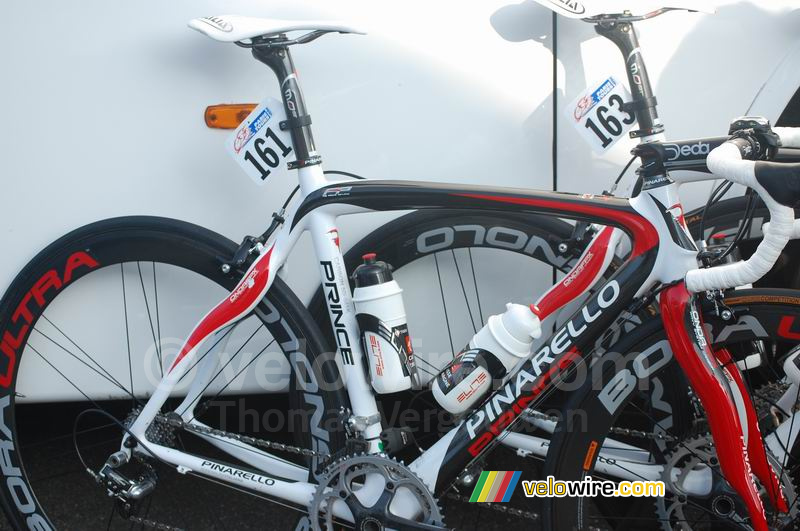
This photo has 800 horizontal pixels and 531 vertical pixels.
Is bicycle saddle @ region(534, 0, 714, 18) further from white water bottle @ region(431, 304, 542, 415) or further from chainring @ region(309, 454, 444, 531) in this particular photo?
chainring @ region(309, 454, 444, 531)

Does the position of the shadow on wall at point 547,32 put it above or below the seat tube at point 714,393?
above

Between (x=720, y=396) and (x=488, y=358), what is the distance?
52cm

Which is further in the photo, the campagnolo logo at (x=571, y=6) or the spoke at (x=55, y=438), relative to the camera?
the spoke at (x=55, y=438)

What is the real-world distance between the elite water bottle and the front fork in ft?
2.06

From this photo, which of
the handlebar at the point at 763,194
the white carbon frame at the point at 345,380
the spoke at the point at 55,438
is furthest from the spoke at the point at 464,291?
the spoke at the point at 55,438

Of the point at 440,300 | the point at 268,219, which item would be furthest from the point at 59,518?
the point at 440,300

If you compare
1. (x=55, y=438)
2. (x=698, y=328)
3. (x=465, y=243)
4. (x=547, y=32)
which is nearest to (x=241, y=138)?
(x=465, y=243)

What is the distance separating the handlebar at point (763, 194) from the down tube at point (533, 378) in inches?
10.0

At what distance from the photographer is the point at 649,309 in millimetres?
2033

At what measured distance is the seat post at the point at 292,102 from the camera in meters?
2.04

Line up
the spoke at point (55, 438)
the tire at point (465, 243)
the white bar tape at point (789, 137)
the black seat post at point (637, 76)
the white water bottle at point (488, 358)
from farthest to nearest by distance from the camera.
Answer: the spoke at point (55, 438) < the tire at point (465, 243) < the black seat post at point (637, 76) < the white water bottle at point (488, 358) < the white bar tape at point (789, 137)

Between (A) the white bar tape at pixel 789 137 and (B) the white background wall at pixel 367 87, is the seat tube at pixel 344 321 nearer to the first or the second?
(B) the white background wall at pixel 367 87

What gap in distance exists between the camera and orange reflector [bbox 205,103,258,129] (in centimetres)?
229

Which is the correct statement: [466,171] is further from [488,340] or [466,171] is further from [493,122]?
[488,340]
